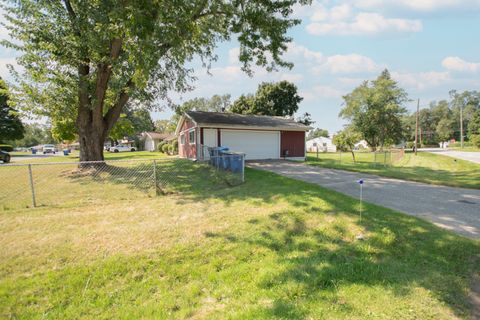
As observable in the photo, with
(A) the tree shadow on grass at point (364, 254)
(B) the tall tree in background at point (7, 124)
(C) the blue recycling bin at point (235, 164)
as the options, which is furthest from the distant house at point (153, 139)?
(A) the tree shadow on grass at point (364, 254)

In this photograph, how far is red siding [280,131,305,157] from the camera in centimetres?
1814

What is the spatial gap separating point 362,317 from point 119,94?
44.7 ft

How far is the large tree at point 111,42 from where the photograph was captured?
25.2 ft

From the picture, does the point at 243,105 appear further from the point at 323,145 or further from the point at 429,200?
the point at 429,200

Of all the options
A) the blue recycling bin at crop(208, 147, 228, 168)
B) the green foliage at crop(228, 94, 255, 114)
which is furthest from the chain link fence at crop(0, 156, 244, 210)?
the green foliage at crop(228, 94, 255, 114)

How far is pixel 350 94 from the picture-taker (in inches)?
1556

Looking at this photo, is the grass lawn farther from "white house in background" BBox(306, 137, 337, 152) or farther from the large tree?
"white house in background" BBox(306, 137, 337, 152)

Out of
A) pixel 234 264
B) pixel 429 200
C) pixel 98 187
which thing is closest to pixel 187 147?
pixel 98 187

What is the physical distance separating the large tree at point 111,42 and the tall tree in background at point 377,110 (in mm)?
31049

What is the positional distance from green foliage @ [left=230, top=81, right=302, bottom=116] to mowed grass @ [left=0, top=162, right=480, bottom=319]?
1299 inches

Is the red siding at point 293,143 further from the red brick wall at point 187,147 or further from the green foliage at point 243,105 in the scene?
the green foliage at point 243,105

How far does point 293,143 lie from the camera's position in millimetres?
18484

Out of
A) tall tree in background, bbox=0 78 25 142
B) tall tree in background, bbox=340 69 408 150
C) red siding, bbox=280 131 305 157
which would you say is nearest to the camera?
red siding, bbox=280 131 305 157

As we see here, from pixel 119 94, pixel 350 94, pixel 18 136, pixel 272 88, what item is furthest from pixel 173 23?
pixel 18 136
